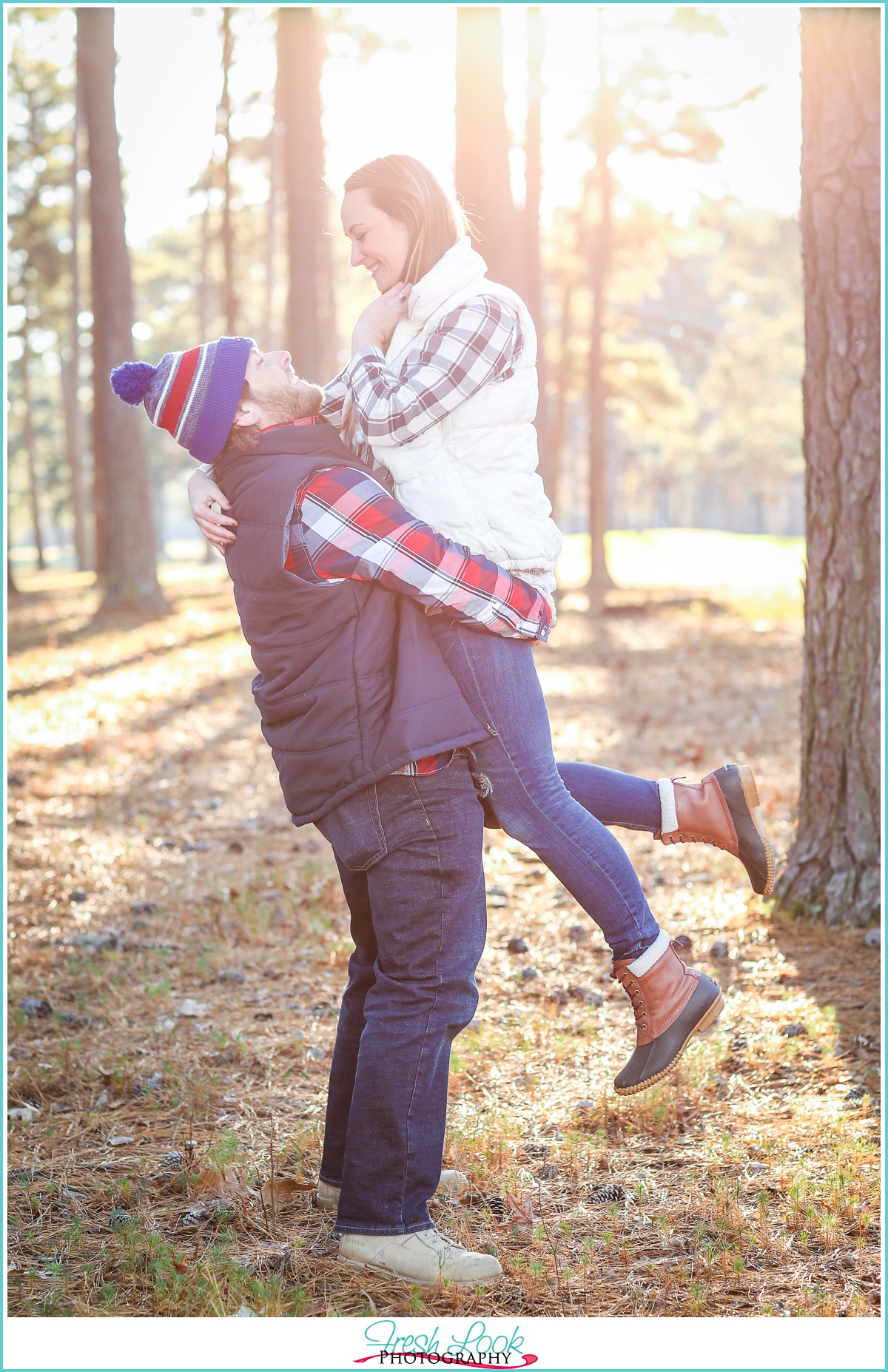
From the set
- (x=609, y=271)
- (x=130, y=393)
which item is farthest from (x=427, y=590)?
(x=609, y=271)

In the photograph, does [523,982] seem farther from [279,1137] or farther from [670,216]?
[670,216]

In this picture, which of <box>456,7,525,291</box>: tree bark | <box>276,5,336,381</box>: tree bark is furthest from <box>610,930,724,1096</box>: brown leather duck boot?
<box>276,5,336,381</box>: tree bark

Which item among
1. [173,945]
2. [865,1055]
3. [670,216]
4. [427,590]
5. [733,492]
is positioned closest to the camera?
[427,590]

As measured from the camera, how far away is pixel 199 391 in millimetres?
2826

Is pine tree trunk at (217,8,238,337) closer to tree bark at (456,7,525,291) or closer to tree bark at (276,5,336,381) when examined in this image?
tree bark at (276,5,336,381)

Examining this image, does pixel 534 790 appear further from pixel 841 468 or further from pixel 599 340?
pixel 599 340

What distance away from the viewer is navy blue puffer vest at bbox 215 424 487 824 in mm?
2797

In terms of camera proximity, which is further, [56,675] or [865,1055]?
[56,675]

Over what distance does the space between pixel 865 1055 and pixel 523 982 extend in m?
1.47

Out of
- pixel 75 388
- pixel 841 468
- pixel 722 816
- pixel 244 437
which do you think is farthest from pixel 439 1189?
pixel 75 388

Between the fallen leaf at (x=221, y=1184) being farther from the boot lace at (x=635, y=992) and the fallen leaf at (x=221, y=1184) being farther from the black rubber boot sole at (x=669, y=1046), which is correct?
the boot lace at (x=635, y=992)

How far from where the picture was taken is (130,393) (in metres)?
2.91

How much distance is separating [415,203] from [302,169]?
45.8 ft

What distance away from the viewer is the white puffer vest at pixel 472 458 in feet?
9.34
